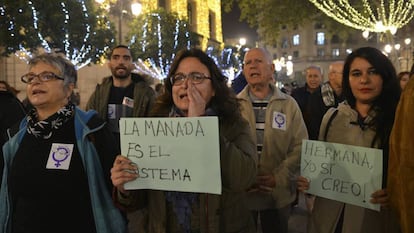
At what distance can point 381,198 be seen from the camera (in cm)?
260

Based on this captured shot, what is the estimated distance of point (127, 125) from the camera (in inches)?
95.0

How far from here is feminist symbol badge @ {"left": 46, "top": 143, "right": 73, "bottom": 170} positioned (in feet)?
9.21

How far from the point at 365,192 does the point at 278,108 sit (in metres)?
1.57

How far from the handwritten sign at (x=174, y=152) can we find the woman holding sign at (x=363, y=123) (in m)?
→ 1.04

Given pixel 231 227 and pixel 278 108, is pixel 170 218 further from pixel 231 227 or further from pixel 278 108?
pixel 278 108

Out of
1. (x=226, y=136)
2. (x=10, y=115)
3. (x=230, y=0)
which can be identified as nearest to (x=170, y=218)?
(x=226, y=136)

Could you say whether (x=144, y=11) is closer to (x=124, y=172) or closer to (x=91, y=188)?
(x=91, y=188)

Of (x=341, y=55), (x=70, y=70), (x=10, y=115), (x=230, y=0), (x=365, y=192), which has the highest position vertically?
(x=341, y=55)

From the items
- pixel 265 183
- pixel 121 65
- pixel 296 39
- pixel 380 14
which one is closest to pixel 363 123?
pixel 265 183

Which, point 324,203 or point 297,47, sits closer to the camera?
point 324,203

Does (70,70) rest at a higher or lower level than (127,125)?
higher

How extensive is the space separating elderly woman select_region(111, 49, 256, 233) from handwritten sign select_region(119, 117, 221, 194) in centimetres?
7

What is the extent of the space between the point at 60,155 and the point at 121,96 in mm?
3042

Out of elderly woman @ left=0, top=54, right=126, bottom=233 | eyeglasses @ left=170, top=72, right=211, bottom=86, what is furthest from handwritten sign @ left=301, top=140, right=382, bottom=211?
elderly woman @ left=0, top=54, right=126, bottom=233
